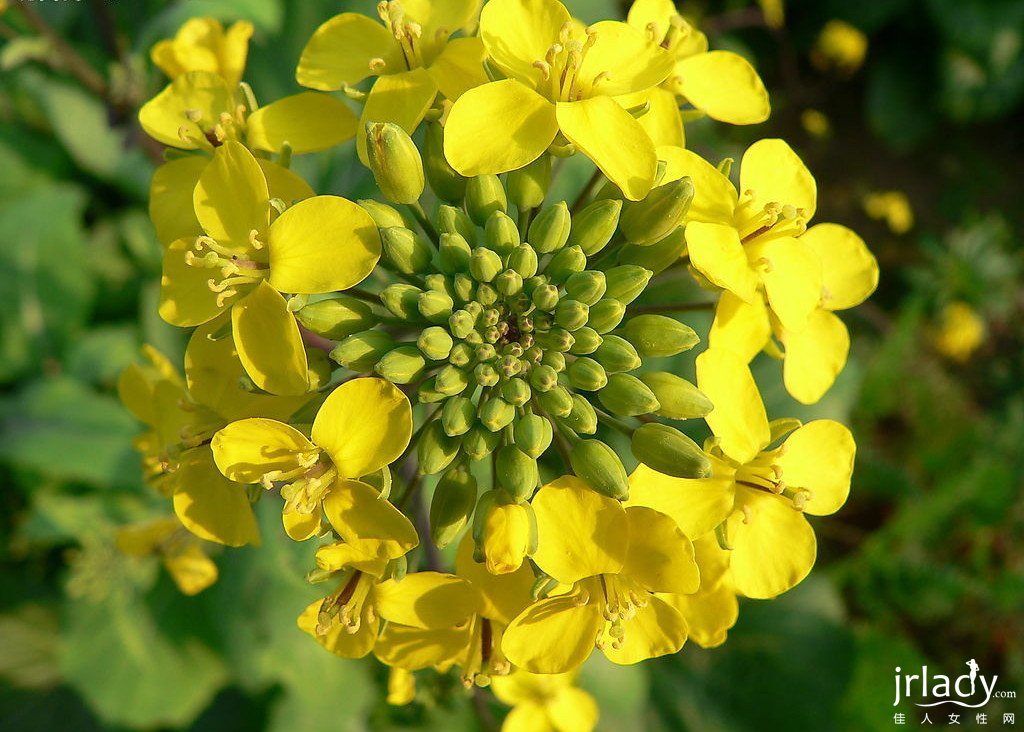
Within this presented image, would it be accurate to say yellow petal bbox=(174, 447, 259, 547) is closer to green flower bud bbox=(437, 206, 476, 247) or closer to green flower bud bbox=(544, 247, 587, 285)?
green flower bud bbox=(437, 206, 476, 247)

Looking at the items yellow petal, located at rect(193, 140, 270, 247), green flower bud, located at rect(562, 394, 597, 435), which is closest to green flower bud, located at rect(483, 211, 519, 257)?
green flower bud, located at rect(562, 394, 597, 435)

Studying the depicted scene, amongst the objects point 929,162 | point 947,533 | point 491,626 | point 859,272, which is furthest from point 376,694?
point 929,162

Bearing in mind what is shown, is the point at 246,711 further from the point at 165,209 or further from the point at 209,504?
the point at 165,209

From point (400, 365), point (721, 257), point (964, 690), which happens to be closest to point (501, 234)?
point (400, 365)

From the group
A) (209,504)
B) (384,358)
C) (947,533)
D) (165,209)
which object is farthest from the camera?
(947,533)

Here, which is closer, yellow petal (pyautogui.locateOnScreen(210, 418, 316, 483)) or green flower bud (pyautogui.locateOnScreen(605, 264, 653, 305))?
yellow petal (pyautogui.locateOnScreen(210, 418, 316, 483))

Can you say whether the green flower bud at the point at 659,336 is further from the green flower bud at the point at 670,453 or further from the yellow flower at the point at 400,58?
the yellow flower at the point at 400,58
